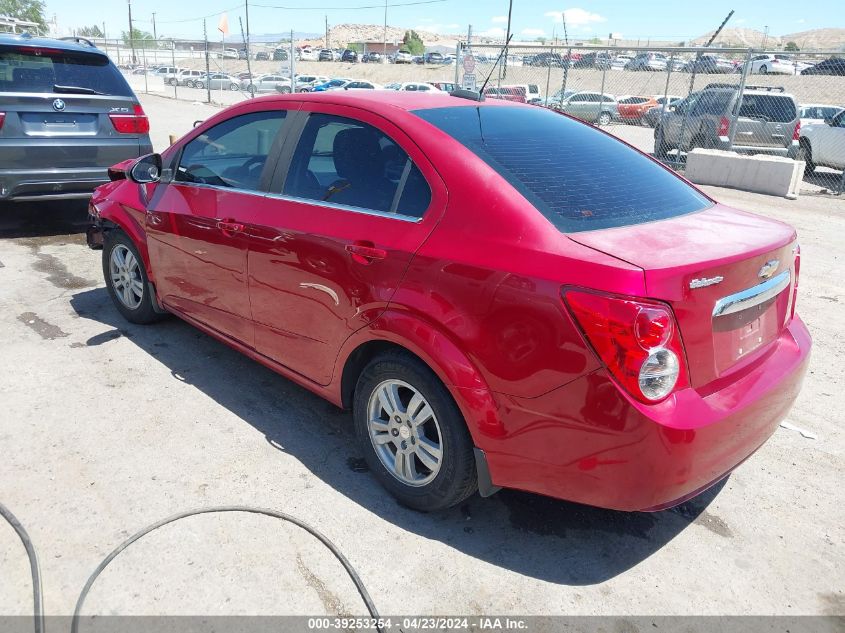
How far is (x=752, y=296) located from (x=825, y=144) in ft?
46.9

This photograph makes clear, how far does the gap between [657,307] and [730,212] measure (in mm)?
1218

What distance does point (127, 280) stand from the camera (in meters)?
4.79

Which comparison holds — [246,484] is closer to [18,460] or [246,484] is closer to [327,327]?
[327,327]

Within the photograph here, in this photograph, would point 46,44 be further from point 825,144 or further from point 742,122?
point 825,144

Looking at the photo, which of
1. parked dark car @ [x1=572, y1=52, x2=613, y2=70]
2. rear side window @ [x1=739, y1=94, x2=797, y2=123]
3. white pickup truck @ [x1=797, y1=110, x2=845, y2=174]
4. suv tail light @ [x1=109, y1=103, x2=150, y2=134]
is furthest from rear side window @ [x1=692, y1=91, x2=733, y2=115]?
suv tail light @ [x1=109, y1=103, x2=150, y2=134]

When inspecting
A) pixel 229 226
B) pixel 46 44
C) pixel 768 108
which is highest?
pixel 46 44

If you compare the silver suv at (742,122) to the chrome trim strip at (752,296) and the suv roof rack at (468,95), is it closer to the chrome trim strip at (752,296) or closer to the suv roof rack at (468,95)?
the suv roof rack at (468,95)

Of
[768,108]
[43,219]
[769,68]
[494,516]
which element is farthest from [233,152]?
[769,68]

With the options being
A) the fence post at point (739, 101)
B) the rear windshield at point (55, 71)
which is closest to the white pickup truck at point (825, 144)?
the fence post at point (739, 101)

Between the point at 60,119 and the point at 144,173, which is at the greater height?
the point at 60,119

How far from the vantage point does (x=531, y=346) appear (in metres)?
2.29

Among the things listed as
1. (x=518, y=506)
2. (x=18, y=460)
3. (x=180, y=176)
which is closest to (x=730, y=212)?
(x=518, y=506)

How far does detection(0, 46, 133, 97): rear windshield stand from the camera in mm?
6391

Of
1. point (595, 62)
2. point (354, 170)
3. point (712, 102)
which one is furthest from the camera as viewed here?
point (595, 62)
